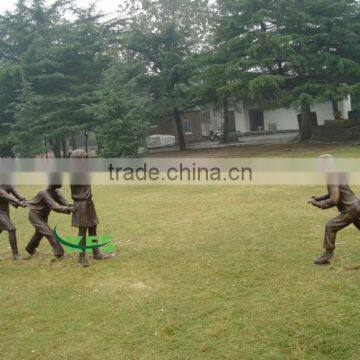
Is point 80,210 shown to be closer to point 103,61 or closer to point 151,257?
point 151,257

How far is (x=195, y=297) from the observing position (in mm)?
5711

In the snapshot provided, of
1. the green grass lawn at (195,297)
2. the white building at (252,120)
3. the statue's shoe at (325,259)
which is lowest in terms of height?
the green grass lawn at (195,297)

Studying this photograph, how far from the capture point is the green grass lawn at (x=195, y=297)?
4527mm

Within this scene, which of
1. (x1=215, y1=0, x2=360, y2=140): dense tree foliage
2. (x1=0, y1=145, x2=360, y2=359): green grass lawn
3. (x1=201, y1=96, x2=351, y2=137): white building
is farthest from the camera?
(x1=201, y1=96, x2=351, y2=137): white building

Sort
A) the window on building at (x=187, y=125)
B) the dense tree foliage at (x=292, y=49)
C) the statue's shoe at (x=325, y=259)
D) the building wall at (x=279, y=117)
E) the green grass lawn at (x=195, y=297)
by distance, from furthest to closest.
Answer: the window on building at (x=187, y=125), the building wall at (x=279, y=117), the dense tree foliage at (x=292, y=49), the statue's shoe at (x=325, y=259), the green grass lawn at (x=195, y=297)

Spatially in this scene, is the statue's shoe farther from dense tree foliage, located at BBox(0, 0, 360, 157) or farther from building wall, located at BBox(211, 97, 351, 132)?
building wall, located at BBox(211, 97, 351, 132)

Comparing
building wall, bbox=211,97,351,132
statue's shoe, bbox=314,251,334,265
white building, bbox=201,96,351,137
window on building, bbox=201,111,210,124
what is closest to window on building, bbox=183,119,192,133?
white building, bbox=201,96,351,137

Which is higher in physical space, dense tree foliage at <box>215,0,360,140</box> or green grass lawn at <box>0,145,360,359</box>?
dense tree foliage at <box>215,0,360,140</box>

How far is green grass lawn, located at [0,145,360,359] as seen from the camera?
4.53 m

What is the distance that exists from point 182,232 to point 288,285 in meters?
3.76

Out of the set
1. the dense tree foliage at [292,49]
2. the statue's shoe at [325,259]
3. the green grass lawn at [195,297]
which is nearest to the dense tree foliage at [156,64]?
Result: the dense tree foliage at [292,49]

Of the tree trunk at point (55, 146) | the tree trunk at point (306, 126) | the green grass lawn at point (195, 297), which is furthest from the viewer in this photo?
the tree trunk at point (55, 146)

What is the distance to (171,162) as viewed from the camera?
24484mm

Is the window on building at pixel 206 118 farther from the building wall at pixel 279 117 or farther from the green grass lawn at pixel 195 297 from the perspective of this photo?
the green grass lawn at pixel 195 297
